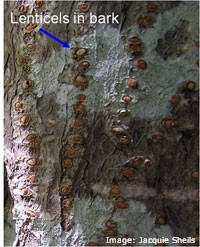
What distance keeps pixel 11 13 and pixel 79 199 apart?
1.09 feet

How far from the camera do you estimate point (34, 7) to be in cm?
68

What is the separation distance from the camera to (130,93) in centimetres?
64

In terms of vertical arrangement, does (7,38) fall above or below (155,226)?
above

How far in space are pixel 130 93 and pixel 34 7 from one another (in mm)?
213

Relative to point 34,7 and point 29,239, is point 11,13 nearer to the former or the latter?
point 34,7

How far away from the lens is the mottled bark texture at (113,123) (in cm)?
63

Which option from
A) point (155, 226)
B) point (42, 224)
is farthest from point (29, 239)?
point (155, 226)

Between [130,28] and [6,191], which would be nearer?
[130,28]

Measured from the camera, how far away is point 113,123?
65cm

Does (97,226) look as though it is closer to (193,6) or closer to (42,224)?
(42,224)

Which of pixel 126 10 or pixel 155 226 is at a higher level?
pixel 126 10

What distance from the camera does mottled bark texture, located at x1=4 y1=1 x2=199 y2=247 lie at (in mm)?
631

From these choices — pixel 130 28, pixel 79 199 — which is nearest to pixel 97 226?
pixel 79 199

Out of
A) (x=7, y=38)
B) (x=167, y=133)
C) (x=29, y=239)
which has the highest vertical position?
(x=7, y=38)
